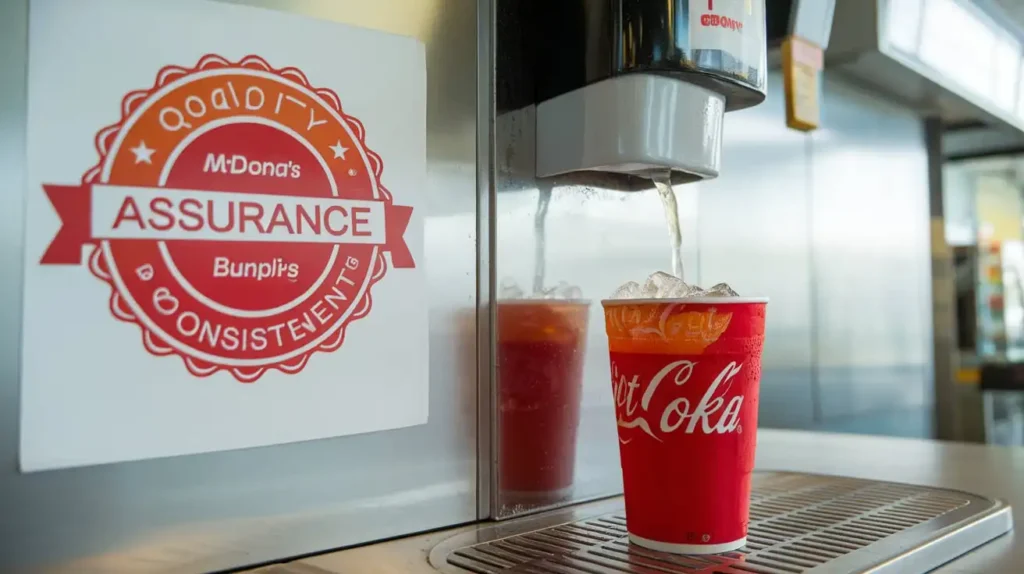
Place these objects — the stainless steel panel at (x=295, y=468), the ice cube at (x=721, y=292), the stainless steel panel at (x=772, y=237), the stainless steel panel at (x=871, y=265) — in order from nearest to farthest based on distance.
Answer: the stainless steel panel at (x=295, y=468) → the ice cube at (x=721, y=292) → the stainless steel panel at (x=772, y=237) → the stainless steel panel at (x=871, y=265)

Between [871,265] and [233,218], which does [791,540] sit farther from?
[871,265]

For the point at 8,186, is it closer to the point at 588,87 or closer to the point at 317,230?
the point at 317,230

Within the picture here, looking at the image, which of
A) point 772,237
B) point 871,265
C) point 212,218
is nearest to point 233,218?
point 212,218

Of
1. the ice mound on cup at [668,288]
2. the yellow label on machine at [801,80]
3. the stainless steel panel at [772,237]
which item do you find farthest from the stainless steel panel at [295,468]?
the stainless steel panel at [772,237]

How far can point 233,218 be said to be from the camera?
1.87 feet

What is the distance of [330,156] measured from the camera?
62 centimetres

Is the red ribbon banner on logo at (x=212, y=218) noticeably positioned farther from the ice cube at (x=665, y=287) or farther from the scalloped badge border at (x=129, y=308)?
the ice cube at (x=665, y=287)

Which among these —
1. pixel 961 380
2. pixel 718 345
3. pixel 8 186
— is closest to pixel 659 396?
pixel 718 345

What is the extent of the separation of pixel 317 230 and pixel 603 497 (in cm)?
39

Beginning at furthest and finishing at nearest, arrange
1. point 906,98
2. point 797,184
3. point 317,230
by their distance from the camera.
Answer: point 906,98 < point 797,184 < point 317,230

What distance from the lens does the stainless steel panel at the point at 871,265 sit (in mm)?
1832

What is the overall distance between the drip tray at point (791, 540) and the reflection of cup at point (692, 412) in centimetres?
2

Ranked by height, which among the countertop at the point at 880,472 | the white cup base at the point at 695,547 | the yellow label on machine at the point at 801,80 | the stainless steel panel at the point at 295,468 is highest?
the yellow label on machine at the point at 801,80

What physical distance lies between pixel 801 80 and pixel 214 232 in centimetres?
71
